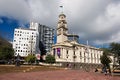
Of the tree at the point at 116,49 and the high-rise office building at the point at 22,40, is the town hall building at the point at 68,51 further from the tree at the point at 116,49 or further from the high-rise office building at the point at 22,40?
the tree at the point at 116,49

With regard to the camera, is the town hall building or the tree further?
the town hall building

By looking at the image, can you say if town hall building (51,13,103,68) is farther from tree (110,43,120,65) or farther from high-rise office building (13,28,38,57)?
tree (110,43,120,65)

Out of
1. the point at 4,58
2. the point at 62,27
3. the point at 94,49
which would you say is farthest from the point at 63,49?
the point at 4,58

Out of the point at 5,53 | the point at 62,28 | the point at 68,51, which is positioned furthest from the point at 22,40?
the point at 5,53

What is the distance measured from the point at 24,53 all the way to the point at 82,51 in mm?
55460

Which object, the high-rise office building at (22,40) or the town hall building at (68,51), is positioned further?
the high-rise office building at (22,40)

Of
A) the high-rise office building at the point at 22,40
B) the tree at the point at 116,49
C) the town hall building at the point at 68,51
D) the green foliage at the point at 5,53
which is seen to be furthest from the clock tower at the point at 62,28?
the tree at the point at 116,49

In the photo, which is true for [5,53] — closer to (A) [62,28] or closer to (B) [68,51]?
(B) [68,51]

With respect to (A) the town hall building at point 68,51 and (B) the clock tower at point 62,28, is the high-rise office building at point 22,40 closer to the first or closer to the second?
(B) the clock tower at point 62,28

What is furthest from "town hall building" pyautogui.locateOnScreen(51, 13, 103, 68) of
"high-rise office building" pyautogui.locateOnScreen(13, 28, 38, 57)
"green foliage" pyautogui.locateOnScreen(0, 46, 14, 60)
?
"green foliage" pyautogui.locateOnScreen(0, 46, 14, 60)

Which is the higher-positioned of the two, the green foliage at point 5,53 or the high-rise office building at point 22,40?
the high-rise office building at point 22,40

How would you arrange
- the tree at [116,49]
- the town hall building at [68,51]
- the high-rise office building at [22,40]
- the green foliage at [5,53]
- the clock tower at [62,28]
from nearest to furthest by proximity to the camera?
the tree at [116,49] → the green foliage at [5,53] → the town hall building at [68,51] → the clock tower at [62,28] → the high-rise office building at [22,40]

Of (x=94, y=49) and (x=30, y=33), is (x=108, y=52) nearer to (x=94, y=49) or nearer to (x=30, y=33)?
(x=94, y=49)

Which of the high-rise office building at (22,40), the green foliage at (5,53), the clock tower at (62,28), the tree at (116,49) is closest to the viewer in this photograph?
the tree at (116,49)
